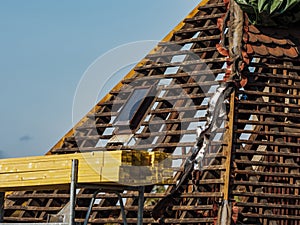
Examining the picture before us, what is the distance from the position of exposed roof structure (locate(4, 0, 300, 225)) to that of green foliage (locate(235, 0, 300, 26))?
9.4 inches

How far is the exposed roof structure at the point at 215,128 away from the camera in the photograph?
14742 mm

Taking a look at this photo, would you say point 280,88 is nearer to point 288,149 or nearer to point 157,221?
point 288,149

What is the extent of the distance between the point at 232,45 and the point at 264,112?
Result: 4.73ft

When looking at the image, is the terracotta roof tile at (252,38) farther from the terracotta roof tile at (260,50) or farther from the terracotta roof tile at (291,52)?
the terracotta roof tile at (291,52)

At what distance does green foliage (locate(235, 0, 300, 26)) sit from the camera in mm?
15836

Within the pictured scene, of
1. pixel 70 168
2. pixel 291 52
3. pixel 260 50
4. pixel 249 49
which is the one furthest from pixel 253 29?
pixel 70 168

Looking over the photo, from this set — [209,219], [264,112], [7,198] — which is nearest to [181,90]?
[264,112]

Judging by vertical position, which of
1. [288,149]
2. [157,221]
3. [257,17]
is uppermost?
[257,17]

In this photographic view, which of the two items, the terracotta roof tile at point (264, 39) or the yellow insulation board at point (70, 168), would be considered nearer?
the yellow insulation board at point (70, 168)

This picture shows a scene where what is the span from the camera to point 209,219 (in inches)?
567

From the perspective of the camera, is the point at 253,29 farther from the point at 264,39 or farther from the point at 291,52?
the point at 291,52

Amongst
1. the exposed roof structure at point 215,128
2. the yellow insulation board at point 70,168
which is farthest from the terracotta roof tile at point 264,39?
the yellow insulation board at point 70,168

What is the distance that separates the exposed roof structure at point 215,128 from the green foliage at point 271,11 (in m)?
0.24

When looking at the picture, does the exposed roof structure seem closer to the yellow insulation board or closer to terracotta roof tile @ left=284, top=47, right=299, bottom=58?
terracotta roof tile @ left=284, top=47, right=299, bottom=58
